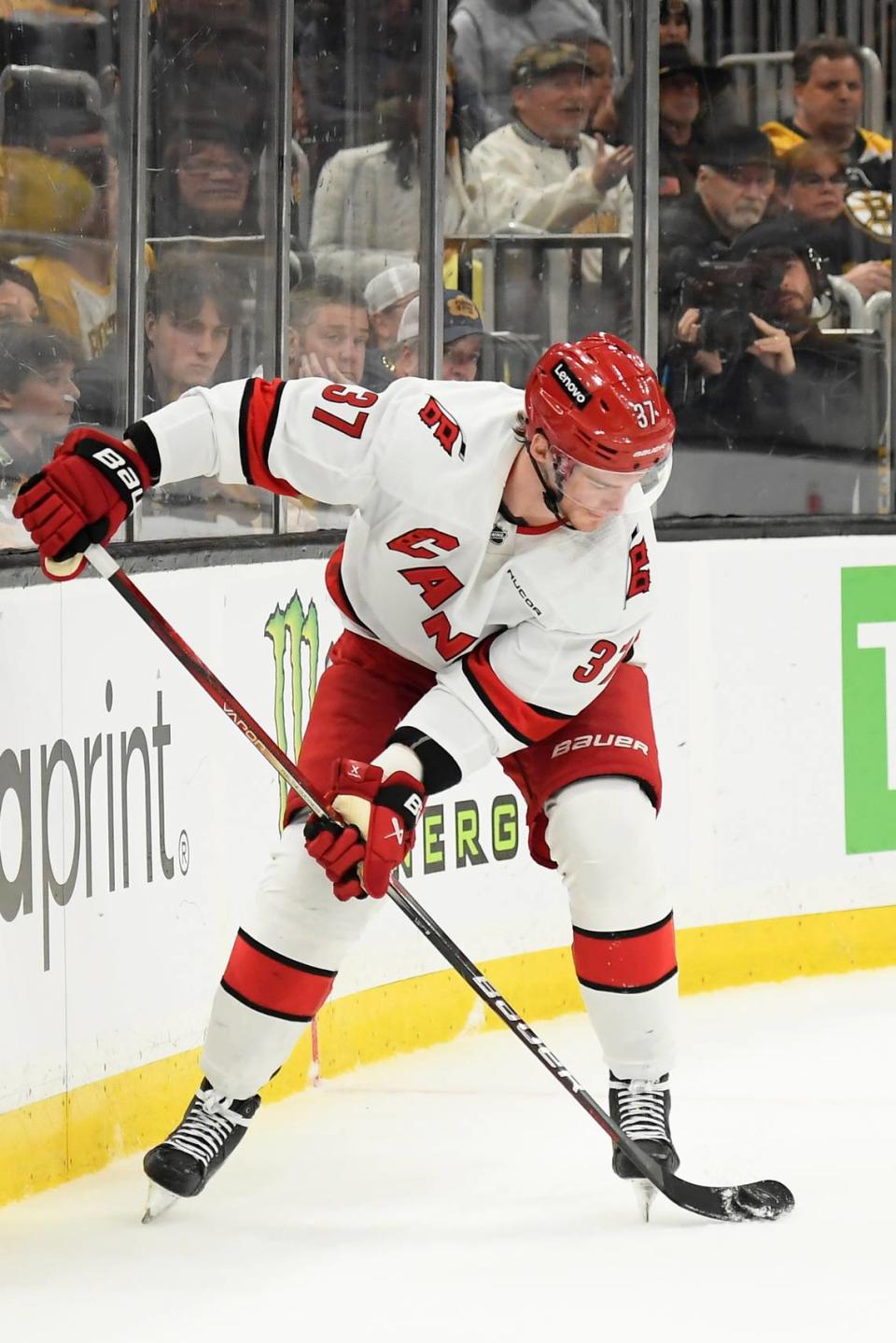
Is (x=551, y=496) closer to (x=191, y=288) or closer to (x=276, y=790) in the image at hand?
(x=276, y=790)

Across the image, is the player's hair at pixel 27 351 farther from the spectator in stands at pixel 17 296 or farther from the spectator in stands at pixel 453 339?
the spectator in stands at pixel 453 339

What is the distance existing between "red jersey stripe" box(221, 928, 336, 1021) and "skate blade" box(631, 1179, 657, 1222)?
1.67 feet

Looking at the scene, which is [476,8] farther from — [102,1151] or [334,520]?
[102,1151]

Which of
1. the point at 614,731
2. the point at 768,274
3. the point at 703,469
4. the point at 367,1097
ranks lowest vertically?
the point at 367,1097

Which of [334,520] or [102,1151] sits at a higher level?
[334,520]

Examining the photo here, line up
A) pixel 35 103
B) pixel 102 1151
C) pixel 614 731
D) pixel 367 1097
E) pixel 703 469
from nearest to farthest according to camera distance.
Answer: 1. pixel 614 731
2. pixel 102 1151
3. pixel 35 103
4. pixel 367 1097
5. pixel 703 469

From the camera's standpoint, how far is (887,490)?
16.3 feet

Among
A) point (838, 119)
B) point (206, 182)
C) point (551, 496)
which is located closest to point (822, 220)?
point (838, 119)

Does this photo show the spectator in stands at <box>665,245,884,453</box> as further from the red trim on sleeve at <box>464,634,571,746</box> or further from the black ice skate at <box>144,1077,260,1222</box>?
the black ice skate at <box>144,1077,260,1222</box>

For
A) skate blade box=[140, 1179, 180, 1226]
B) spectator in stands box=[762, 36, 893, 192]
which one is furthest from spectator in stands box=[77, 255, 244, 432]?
spectator in stands box=[762, 36, 893, 192]

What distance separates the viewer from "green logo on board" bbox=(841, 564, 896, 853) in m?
4.49

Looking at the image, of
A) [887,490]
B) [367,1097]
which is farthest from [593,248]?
[367,1097]

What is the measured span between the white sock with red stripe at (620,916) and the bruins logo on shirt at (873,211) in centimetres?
256

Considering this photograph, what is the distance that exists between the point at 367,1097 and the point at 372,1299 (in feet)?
3.19
